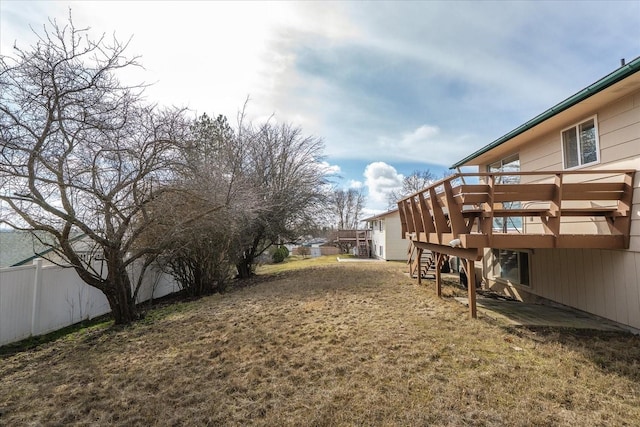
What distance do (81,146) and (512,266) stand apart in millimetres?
10567

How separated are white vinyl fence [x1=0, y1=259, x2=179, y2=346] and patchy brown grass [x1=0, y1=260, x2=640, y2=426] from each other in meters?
0.77

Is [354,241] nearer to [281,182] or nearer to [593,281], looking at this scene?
[281,182]

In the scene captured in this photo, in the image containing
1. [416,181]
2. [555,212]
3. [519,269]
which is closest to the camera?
[555,212]

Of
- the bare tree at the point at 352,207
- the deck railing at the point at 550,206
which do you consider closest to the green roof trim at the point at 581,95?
the deck railing at the point at 550,206

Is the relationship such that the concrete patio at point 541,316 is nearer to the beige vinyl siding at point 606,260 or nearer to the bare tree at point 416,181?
the beige vinyl siding at point 606,260

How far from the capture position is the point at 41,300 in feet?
20.3

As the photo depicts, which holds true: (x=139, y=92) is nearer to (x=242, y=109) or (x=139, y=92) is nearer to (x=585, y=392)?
(x=242, y=109)

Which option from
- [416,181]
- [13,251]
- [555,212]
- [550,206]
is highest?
[416,181]

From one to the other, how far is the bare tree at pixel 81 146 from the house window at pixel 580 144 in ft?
27.0

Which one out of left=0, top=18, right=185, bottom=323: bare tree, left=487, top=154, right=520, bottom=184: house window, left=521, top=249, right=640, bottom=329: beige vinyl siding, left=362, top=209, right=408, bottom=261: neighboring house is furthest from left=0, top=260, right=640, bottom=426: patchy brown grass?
left=362, top=209, right=408, bottom=261: neighboring house

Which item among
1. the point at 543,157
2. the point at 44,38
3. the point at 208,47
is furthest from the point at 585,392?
the point at 208,47

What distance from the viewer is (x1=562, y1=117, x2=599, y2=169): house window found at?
19.7 ft

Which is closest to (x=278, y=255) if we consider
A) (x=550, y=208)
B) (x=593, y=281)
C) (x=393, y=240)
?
(x=393, y=240)

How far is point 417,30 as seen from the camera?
28.4 feet
